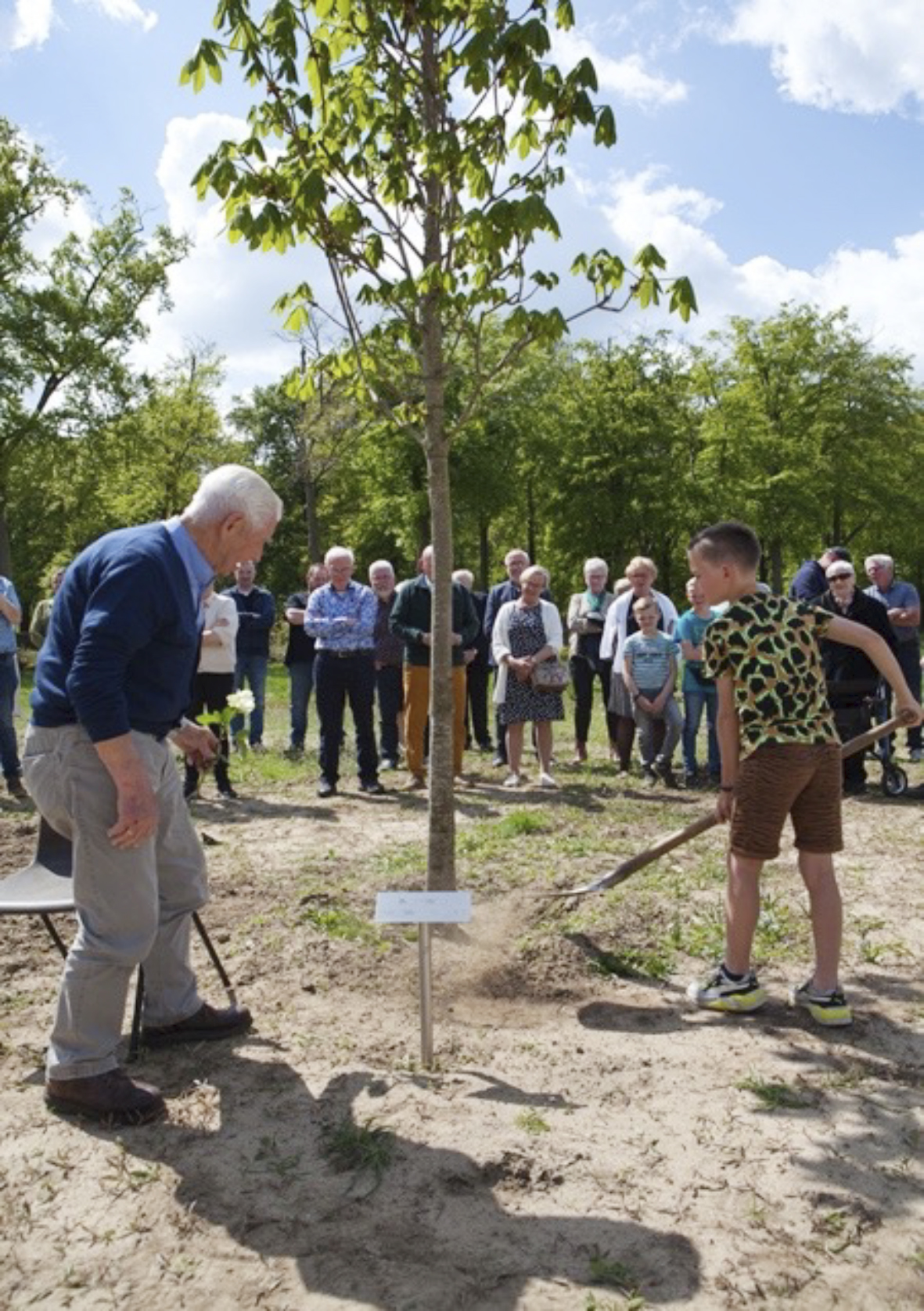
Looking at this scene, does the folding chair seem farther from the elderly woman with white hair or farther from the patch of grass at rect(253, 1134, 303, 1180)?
the elderly woman with white hair

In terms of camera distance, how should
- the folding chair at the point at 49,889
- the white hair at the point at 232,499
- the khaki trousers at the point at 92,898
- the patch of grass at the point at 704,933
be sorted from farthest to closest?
the patch of grass at the point at 704,933, the folding chair at the point at 49,889, the white hair at the point at 232,499, the khaki trousers at the point at 92,898

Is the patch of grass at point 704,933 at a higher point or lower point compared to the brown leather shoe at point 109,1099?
higher

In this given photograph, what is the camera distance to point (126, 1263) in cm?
280

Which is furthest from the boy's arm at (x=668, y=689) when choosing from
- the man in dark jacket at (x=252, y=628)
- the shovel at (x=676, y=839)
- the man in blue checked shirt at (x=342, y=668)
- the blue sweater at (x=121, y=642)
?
the blue sweater at (x=121, y=642)

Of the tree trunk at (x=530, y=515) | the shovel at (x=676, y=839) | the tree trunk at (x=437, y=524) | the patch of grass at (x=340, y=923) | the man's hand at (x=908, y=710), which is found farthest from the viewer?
the tree trunk at (x=530, y=515)

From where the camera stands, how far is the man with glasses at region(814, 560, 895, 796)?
877cm

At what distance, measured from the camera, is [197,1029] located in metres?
4.21

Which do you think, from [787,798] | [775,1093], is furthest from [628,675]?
[775,1093]

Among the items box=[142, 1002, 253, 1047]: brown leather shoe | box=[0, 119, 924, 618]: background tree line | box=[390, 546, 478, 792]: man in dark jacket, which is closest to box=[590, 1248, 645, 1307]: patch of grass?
box=[142, 1002, 253, 1047]: brown leather shoe

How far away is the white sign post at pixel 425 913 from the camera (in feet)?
12.2

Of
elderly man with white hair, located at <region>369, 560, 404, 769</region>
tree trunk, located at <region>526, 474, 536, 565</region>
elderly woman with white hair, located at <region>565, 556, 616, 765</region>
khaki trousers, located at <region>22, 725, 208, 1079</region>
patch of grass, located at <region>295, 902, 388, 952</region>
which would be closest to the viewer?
khaki trousers, located at <region>22, 725, 208, 1079</region>

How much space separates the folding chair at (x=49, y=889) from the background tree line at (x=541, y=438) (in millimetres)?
22911

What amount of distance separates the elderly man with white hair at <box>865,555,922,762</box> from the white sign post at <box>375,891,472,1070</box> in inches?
304

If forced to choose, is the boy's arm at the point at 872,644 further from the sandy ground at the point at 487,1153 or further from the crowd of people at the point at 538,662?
the crowd of people at the point at 538,662
